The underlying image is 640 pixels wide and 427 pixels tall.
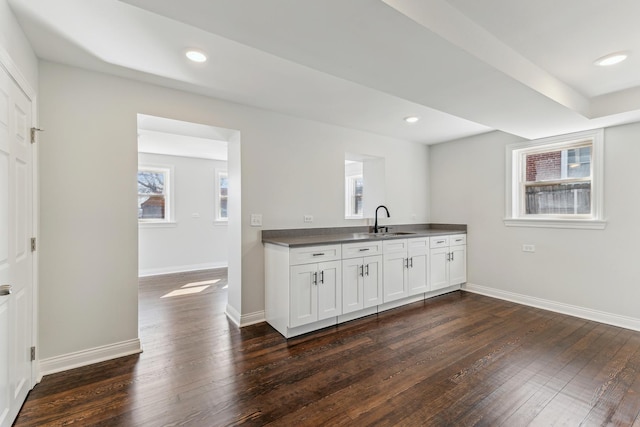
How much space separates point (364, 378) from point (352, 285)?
45.9 inches

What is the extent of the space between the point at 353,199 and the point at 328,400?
5.07m

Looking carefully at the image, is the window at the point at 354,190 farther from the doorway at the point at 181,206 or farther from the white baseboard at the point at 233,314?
the white baseboard at the point at 233,314

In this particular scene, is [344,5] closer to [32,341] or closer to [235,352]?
[235,352]

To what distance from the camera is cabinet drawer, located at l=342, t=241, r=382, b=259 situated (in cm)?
317

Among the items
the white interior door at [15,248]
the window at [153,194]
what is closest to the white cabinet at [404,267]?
the white interior door at [15,248]

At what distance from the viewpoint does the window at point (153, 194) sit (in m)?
5.77

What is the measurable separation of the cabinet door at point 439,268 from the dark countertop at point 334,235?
0.90ft

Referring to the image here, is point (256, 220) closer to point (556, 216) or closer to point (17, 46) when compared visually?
point (17, 46)

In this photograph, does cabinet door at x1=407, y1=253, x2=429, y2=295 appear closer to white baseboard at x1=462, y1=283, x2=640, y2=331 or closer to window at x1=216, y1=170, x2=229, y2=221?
white baseboard at x1=462, y1=283, x2=640, y2=331

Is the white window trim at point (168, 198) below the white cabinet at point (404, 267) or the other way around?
the other way around

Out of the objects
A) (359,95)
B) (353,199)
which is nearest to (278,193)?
(359,95)

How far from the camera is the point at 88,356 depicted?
234 cm

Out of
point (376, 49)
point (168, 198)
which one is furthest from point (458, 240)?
point (168, 198)

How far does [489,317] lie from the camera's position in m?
3.36
